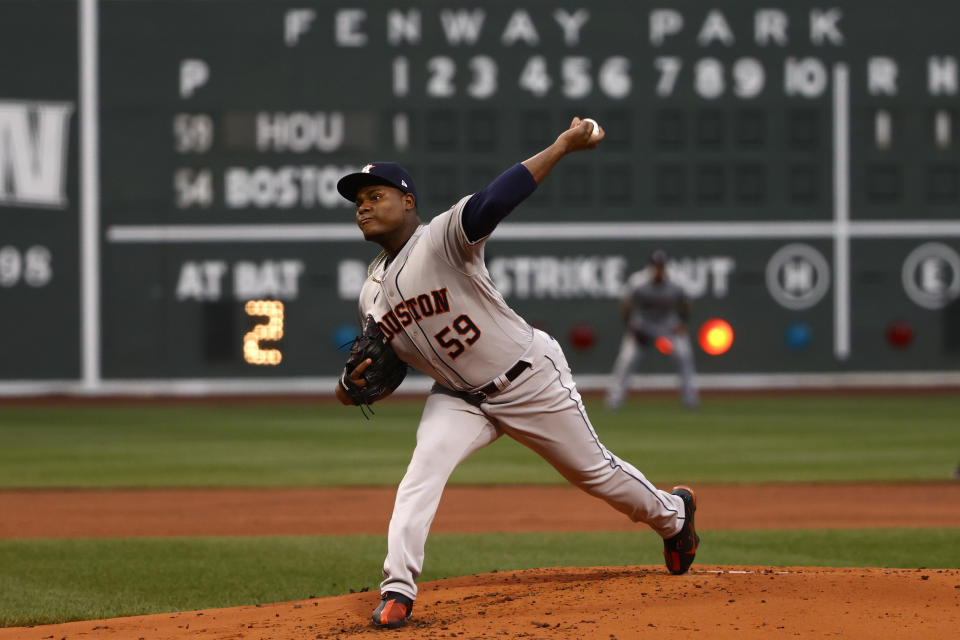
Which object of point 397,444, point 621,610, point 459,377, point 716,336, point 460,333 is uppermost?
point 460,333

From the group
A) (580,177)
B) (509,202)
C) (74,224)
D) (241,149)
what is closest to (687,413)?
(580,177)

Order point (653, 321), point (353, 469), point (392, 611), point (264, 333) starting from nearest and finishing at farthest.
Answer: point (392, 611), point (353, 469), point (653, 321), point (264, 333)

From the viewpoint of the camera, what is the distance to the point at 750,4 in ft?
59.7

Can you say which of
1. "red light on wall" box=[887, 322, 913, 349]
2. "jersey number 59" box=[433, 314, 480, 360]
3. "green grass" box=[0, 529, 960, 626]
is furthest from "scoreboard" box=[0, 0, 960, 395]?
"jersey number 59" box=[433, 314, 480, 360]

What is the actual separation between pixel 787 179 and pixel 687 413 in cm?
414

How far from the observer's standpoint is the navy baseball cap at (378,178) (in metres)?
4.38

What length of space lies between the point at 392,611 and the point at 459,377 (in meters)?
0.80

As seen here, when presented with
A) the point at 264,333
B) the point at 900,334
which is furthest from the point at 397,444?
the point at 900,334

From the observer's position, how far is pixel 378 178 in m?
4.40

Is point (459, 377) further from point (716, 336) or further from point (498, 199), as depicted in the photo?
point (716, 336)

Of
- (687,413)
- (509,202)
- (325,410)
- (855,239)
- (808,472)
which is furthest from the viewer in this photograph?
(855,239)

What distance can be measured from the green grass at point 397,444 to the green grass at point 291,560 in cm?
254

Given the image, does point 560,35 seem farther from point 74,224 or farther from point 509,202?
point 509,202

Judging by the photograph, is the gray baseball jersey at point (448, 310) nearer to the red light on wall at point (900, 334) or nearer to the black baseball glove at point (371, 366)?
the black baseball glove at point (371, 366)
